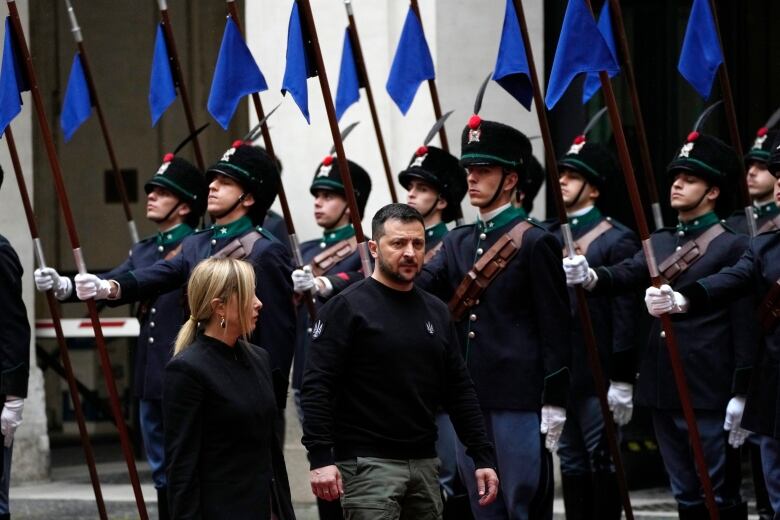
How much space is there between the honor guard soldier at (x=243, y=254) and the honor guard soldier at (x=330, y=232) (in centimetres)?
102

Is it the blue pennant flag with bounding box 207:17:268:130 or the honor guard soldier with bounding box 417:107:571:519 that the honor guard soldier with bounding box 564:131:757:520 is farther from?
the blue pennant flag with bounding box 207:17:268:130

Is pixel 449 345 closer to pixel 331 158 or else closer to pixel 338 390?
pixel 338 390

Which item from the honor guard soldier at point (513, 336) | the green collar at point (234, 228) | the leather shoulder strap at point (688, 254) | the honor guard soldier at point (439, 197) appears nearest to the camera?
the honor guard soldier at point (513, 336)

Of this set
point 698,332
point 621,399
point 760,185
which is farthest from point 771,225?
point 621,399

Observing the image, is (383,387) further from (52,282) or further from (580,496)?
(580,496)

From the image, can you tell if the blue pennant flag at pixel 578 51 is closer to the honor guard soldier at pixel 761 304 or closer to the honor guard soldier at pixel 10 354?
the honor guard soldier at pixel 761 304

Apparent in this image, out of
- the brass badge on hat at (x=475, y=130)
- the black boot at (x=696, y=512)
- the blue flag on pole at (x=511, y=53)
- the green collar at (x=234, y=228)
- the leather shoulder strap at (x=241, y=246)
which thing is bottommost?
the black boot at (x=696, y=512)

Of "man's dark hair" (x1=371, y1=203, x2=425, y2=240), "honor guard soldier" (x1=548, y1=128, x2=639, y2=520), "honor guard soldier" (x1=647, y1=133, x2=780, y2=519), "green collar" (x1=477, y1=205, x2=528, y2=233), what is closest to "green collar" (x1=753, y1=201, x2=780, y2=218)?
"honor guard soldier" (x1=548, y1=128, x2=639, y2=520)

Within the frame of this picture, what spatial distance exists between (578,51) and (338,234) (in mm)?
2643

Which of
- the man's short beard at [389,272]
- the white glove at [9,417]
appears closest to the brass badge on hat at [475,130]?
the man's short beard at [389,272]

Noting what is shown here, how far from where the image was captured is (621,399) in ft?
29.8

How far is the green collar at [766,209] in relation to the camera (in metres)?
9.17

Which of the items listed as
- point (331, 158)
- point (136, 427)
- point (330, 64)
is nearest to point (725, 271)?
point (331, 158)

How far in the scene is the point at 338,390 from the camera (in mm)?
6320
